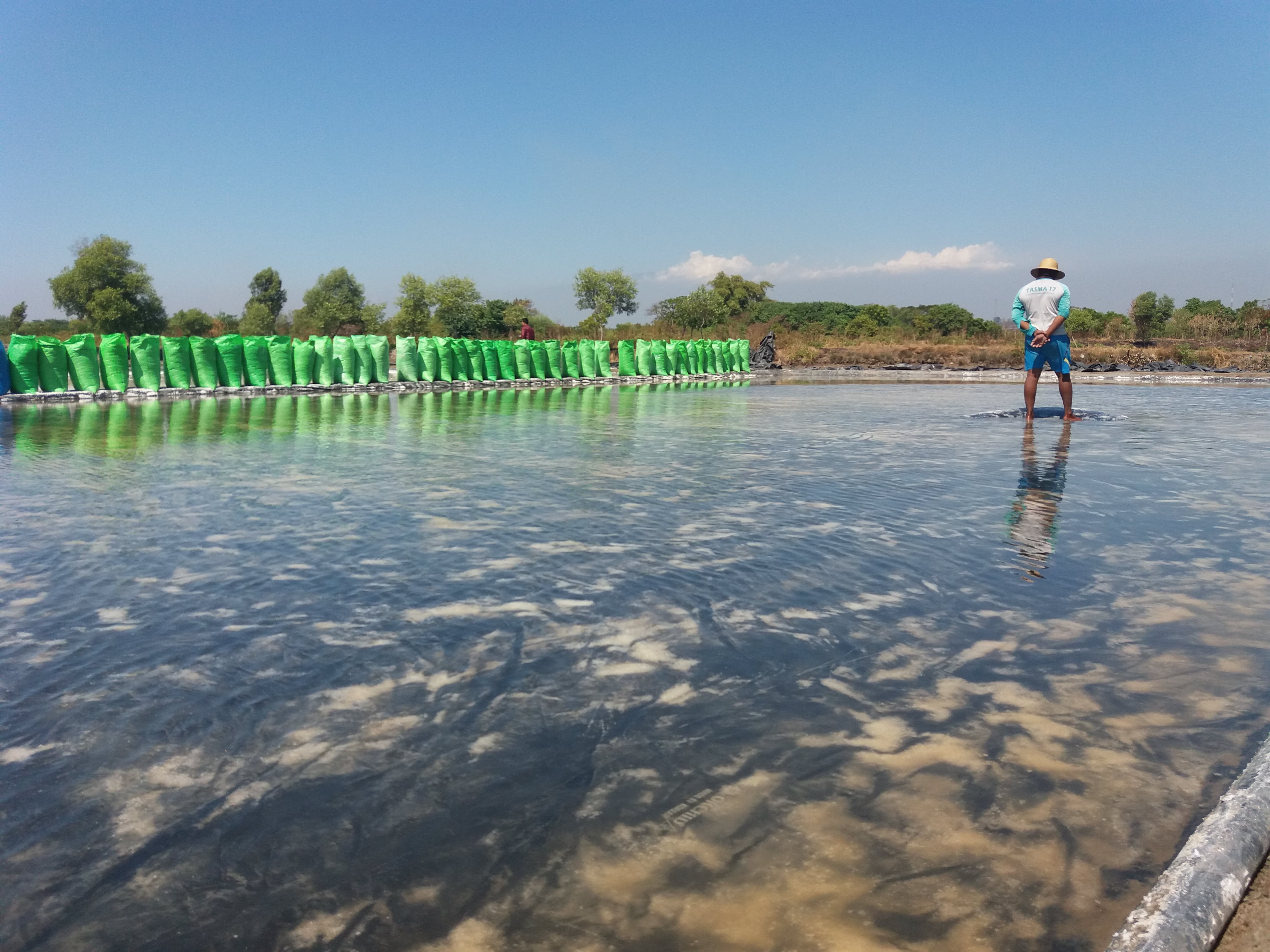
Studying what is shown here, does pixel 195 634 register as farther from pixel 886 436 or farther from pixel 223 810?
pixel 886 436

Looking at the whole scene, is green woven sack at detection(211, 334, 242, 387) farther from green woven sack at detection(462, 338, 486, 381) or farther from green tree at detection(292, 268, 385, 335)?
green tree at detection(292, 268, 385, 335)

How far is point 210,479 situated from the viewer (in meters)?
6.87

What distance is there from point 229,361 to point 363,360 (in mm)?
2996

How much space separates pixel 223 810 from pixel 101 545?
10.2 ft

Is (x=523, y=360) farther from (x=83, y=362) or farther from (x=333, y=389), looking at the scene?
(x=83, y=362)

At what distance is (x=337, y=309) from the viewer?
95.3 meters

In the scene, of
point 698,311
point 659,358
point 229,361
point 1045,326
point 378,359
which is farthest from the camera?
point 698,311

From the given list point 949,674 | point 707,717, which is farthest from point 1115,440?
point 707,717

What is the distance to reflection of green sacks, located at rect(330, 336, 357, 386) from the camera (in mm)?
20281

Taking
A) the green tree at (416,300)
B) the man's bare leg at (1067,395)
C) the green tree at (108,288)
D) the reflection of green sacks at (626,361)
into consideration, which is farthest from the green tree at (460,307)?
the man's bare leg at (1067,395)

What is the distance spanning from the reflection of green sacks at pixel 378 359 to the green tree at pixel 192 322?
2564 inches

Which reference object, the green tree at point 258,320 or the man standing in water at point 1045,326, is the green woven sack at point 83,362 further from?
the green tree at point 258,320

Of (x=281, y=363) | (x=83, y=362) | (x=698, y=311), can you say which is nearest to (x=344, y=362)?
(x=281, y=363)

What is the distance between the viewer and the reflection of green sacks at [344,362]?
2028cm
